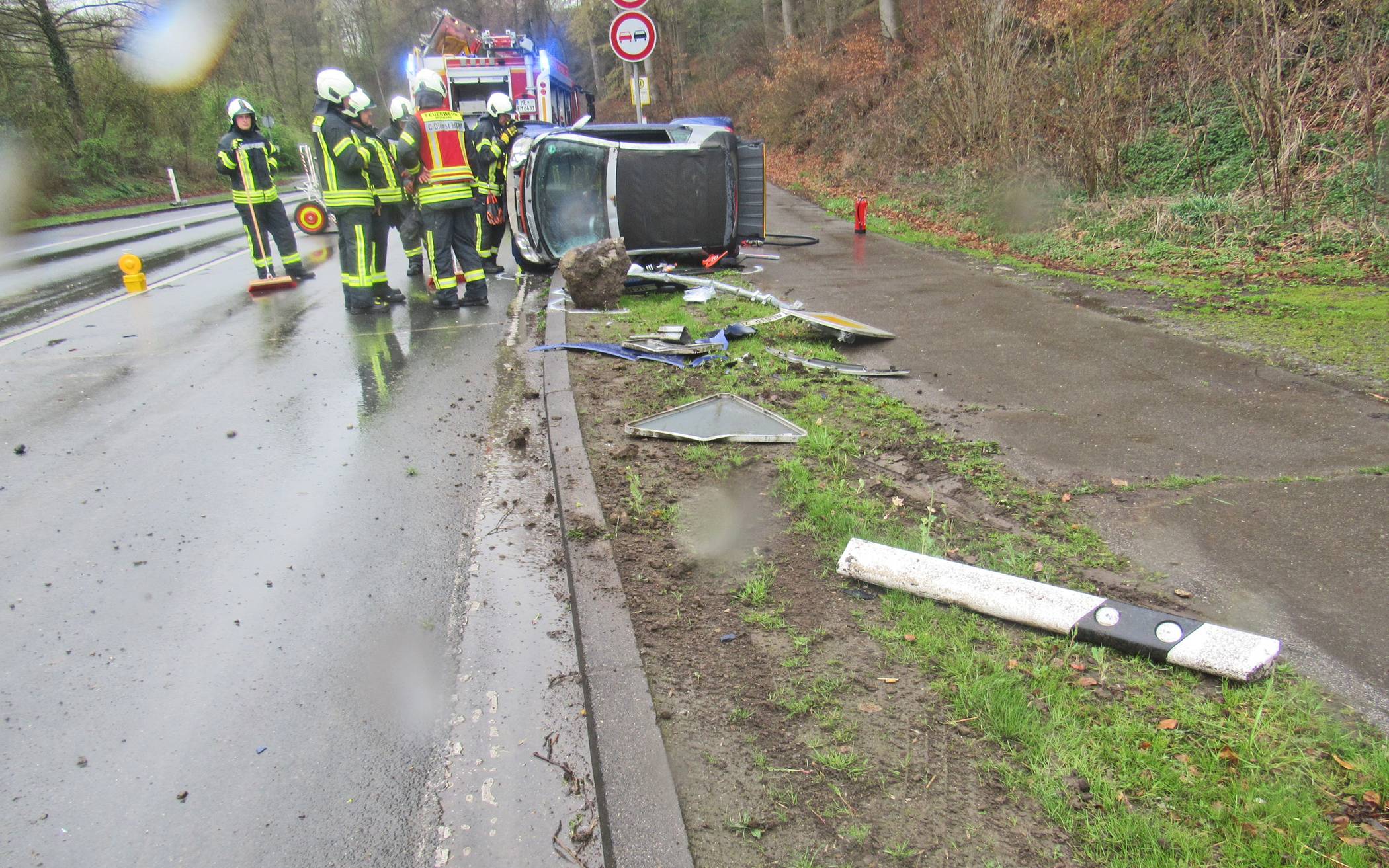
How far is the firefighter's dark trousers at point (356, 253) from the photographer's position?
27.4ft

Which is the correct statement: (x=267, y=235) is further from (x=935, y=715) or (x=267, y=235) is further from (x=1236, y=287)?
(x=1236, y=287)

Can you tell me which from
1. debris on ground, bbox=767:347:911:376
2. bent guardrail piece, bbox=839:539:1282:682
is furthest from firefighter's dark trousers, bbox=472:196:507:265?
bent guardrail piece, bbox=839:539:1282:682

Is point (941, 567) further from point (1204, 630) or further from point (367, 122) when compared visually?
point (367, 122)

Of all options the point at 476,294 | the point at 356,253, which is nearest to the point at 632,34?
the point at 476,294

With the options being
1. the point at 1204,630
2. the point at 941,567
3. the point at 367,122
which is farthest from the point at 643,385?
the point at 367,122

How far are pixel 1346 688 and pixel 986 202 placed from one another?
10.9 metres

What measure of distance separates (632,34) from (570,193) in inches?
102

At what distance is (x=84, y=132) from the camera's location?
84.9ft

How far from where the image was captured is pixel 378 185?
8.48 metres

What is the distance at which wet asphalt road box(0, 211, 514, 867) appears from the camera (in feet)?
7.91

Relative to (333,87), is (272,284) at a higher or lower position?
lower

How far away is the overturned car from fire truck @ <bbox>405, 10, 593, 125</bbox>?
34.9 feet

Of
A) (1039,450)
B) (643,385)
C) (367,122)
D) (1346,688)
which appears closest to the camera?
(1346,688)

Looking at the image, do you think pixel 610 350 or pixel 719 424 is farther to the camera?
pixel 610 350
